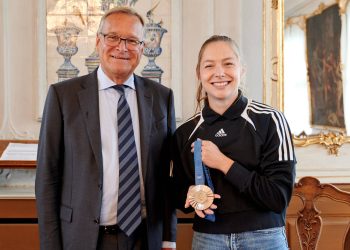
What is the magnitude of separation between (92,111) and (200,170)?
0.50m

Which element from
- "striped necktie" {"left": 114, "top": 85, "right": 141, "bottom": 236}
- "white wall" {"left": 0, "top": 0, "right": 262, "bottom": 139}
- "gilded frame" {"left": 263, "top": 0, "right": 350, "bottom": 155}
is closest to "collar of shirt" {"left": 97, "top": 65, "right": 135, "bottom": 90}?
"striped necktie" {"left": 114, "top": 85, "right": 141, "bottom": 236}

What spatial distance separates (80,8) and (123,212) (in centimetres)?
204

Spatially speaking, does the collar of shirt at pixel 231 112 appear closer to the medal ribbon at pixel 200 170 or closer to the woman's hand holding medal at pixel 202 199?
the medal ribbon at pixel 200 170

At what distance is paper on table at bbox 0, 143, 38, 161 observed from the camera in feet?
9.29

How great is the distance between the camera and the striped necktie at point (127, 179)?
172cm

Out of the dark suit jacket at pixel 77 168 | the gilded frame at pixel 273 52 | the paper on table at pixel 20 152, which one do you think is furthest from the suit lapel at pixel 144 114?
the gilded frame at pixel 273 52

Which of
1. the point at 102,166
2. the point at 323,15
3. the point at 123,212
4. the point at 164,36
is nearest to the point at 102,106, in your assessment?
the point at 102,166

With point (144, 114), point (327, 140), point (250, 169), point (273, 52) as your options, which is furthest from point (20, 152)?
point (327, 140)

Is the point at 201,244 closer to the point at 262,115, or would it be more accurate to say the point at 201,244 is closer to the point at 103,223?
the point at 103,223

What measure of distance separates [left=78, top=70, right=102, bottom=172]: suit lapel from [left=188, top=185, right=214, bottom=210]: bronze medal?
1.25ft

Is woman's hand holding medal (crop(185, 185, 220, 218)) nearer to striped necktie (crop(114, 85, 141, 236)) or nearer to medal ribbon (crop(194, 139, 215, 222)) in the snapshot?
medal ribbon (crop(194, 139, 215, 222))

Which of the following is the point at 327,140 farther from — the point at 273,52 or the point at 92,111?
the point at 92,111

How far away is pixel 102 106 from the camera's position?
1.84 meters

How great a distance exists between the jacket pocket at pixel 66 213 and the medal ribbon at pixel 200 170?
526 mm
